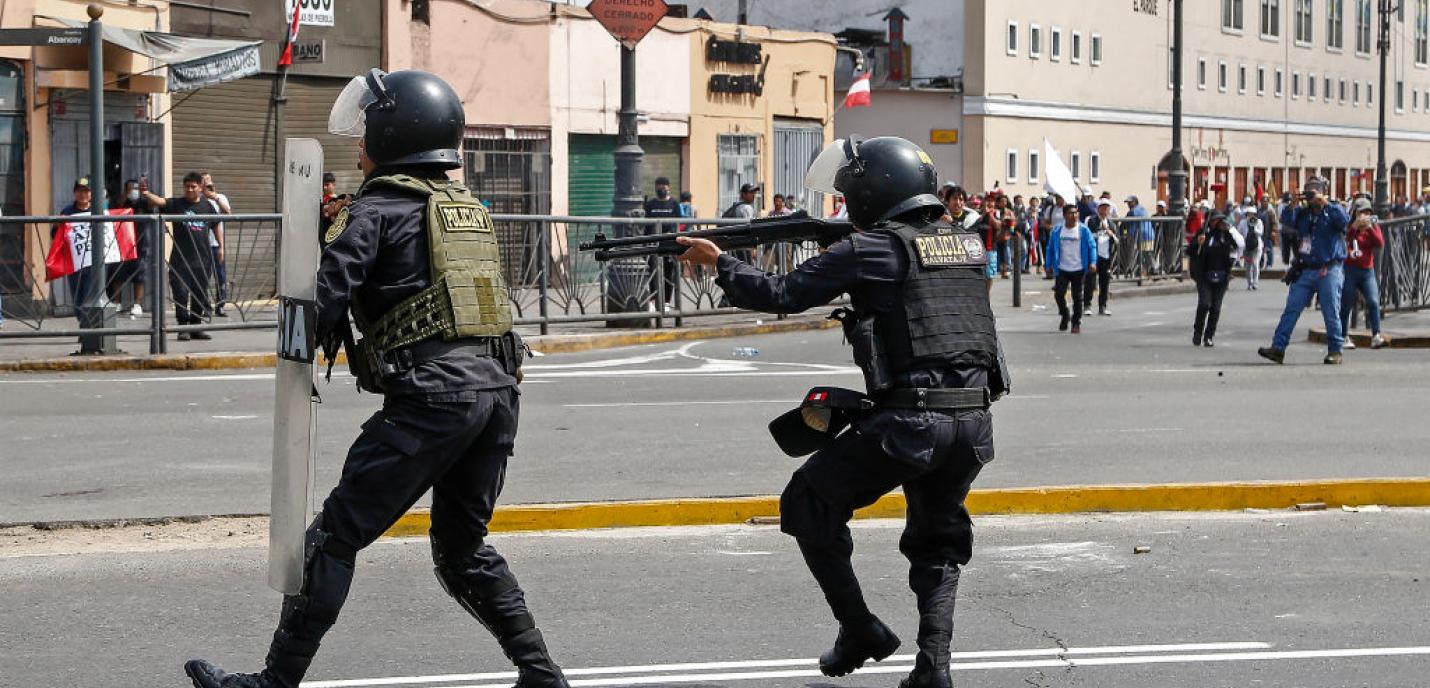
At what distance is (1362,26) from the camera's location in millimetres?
76438

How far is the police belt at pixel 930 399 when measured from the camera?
580cm

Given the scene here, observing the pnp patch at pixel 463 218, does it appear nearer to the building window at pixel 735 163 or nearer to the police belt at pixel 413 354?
the police belt at pixel 413 354

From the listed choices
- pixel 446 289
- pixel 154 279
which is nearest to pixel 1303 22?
pixel 154 279

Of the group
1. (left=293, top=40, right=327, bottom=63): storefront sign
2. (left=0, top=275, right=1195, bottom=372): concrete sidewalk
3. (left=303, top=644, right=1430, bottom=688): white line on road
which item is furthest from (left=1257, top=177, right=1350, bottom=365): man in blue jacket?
(left=293, top=40, right=327, bottom=63): storefront sign

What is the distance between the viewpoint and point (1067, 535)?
877 centimetres

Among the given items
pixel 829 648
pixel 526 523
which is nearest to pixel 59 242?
pixel 526 523

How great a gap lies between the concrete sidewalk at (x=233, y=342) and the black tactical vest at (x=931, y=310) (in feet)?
38.1

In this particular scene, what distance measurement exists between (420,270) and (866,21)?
46.5 m

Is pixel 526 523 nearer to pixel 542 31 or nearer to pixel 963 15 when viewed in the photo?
pixel 542 31

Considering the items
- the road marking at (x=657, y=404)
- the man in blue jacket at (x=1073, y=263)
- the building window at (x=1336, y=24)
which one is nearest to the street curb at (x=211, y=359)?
the road marking at (x=657, y=404)

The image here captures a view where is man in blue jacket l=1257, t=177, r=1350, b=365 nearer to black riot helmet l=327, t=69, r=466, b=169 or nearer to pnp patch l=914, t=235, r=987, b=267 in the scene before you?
pnp patch l=914, t=235, r=987, b=267

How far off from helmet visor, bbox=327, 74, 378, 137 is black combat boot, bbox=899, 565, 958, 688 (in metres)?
2.04

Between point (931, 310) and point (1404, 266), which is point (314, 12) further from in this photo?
point (931, 310)

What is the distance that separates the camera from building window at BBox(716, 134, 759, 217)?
3666 cm
